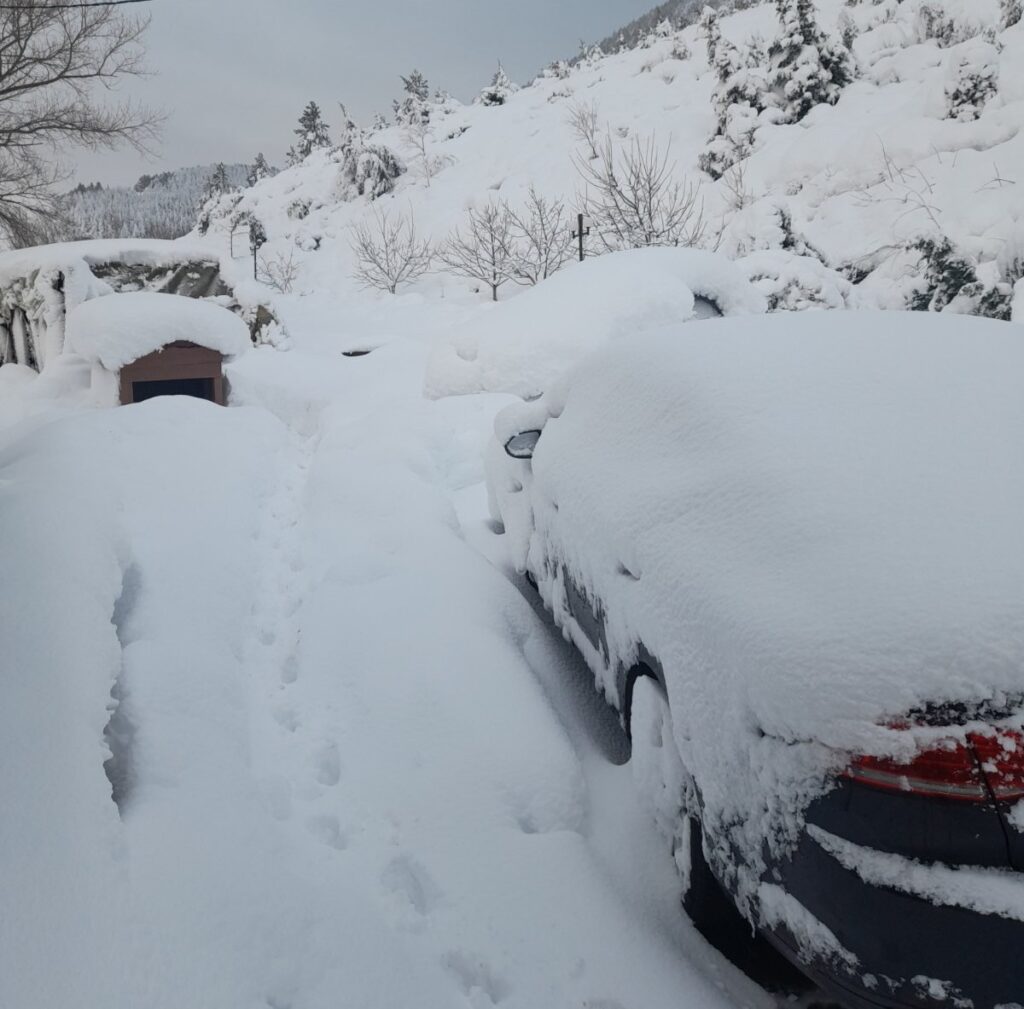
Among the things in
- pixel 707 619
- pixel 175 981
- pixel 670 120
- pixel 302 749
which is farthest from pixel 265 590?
pixel 670 120

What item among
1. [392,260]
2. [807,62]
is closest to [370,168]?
[392,260]

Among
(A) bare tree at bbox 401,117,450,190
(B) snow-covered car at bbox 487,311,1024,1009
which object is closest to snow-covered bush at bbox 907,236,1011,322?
(B) snow-covered car at bbox 487,311,1024,1009

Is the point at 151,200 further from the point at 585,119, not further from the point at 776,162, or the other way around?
the point at 776,162

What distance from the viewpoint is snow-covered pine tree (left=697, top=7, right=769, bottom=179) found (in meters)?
19.6

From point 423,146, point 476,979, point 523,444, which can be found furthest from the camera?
point 423,146

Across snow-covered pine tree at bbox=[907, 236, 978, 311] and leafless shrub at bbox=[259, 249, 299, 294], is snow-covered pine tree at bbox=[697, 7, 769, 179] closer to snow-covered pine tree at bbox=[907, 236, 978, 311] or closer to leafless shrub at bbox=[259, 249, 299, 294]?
snow-covered pine tree at bbox=[907, 236, 978, 311]

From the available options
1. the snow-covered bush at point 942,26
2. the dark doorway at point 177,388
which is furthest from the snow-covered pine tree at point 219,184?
the dark doorway at point 177,388

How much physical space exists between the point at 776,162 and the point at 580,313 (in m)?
15.7

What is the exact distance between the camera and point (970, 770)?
117 centimetres

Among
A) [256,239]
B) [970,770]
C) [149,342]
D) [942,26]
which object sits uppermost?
[942,26]

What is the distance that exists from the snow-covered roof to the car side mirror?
6.55m

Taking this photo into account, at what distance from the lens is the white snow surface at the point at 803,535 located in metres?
1.24

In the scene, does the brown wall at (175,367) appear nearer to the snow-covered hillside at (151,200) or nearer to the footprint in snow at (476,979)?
the footprint in snow at (476,979)

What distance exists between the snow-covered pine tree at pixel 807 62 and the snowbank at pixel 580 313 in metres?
17.1
